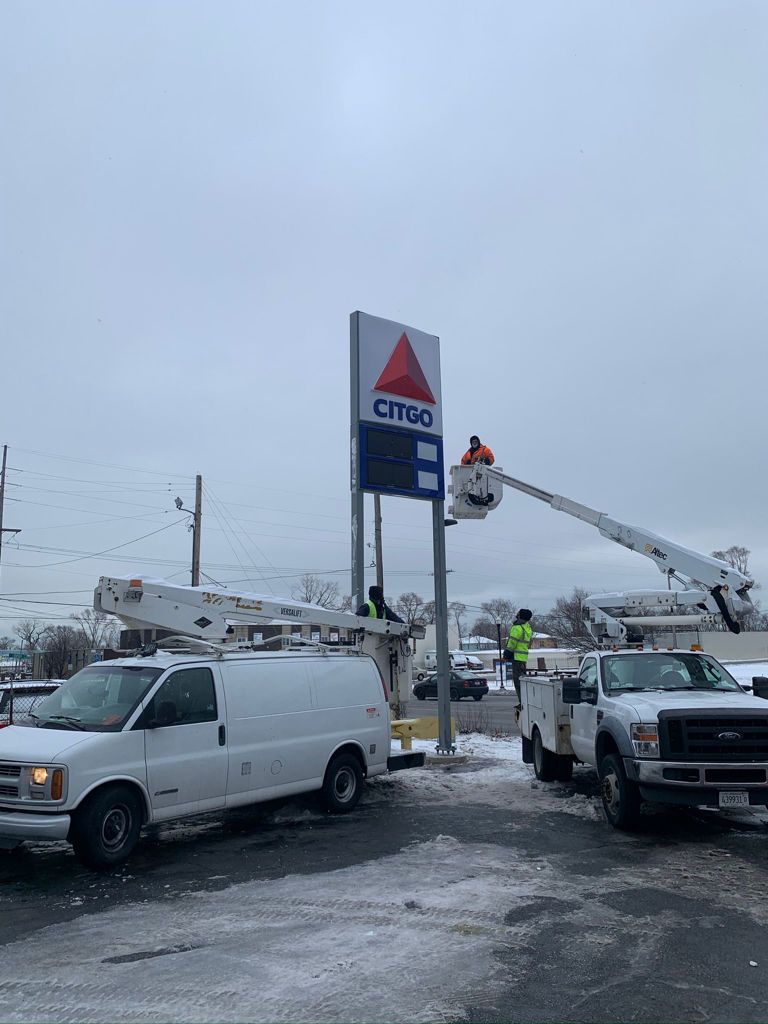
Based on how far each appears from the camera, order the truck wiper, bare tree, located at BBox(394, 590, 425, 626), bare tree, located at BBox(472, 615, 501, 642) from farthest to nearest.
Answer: bare tree, located at BBox(472, 615, 501, 642) → bare tree, located at BBox(394, 590, 425, 626) → the truck wiper

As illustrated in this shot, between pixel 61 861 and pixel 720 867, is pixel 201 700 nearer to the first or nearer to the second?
pixel 61 861

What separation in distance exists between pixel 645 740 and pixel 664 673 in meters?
1.96

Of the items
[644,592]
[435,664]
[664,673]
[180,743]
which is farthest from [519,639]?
[435,664]

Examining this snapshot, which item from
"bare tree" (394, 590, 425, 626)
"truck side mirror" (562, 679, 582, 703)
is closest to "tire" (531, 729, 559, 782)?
"truck side mirror" (562, 679, 582, 703)

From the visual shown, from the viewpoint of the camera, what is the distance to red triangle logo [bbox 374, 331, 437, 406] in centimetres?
1489

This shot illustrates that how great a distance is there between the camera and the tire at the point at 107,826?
22.4 feet

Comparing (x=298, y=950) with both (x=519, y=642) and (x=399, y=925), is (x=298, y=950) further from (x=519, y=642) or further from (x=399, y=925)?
(x=519, y=642)

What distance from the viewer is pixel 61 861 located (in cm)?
749

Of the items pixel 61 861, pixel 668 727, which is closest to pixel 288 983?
pixel 61 861

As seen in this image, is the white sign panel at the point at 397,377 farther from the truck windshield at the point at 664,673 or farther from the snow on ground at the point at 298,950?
the snow on ground at the point at 298,950

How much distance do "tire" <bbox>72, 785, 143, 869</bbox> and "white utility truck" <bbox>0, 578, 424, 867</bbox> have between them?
0.01m

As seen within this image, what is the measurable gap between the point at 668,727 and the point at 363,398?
8.28 meters

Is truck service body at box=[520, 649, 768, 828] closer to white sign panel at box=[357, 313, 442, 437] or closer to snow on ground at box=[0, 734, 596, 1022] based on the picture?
snow on ground at box=[0, 734, 596, 1022]

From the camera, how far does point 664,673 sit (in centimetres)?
991
